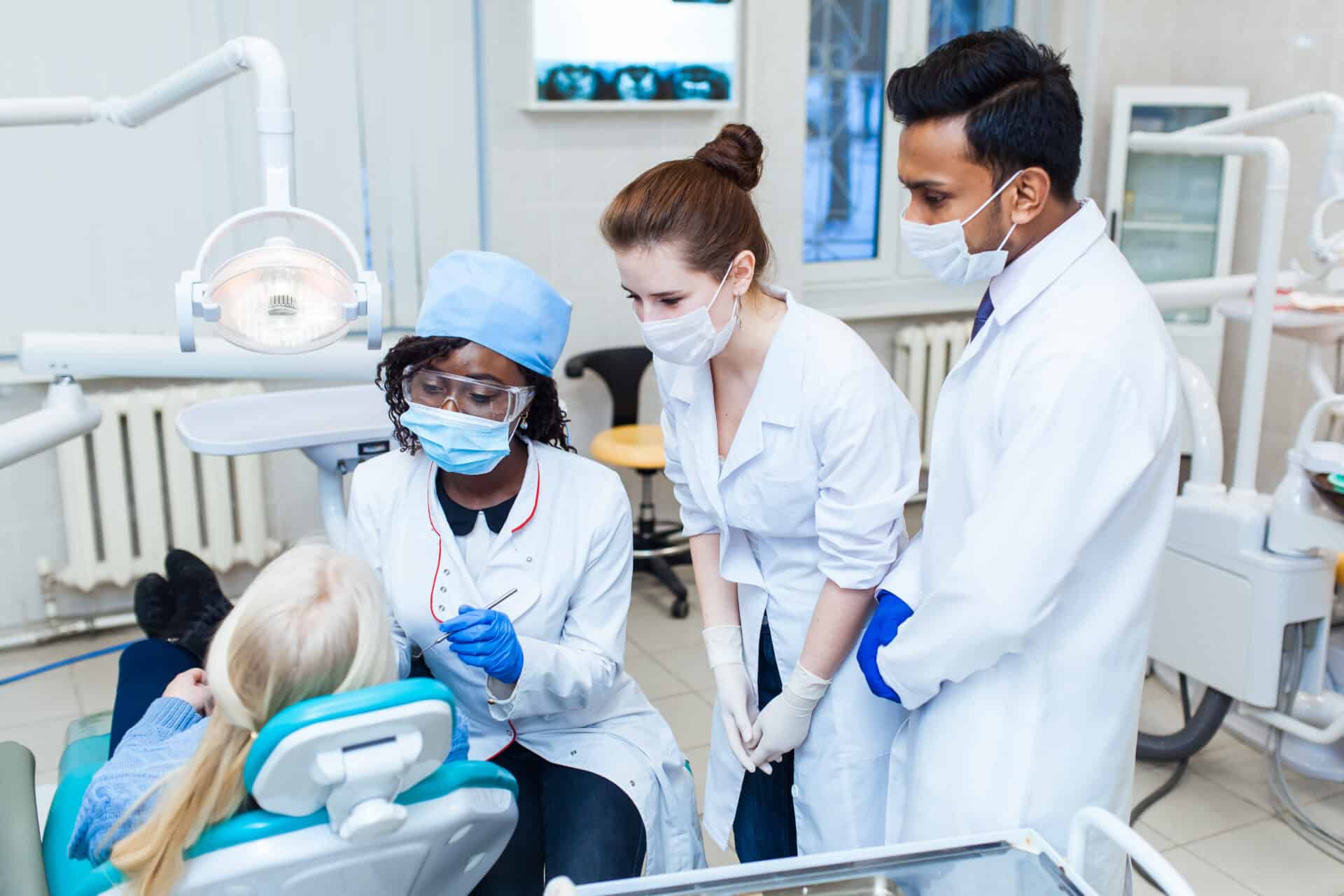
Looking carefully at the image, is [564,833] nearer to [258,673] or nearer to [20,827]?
[258,673]

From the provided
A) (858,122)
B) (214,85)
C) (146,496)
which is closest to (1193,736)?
(214,85)

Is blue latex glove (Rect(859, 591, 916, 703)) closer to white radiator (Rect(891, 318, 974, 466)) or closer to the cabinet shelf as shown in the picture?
white radiator (Rect(891, 318, 974, 466))

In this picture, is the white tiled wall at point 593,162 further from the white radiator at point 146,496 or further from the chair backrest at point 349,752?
the chair backrest at point 349,752

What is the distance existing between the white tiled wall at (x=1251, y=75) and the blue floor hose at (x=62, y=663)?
366 cm

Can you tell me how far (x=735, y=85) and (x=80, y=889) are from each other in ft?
10.1

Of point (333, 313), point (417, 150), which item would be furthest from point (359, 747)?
point (417, 150)

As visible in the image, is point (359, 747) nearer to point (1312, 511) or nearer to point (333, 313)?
point (333, 313)

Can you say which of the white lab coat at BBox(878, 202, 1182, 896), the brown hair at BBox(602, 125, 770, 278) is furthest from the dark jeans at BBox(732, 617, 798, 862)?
the brown hair at BBox(602, 125, 770, 278)

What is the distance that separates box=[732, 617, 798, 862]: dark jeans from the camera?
161 cm

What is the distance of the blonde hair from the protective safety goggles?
38 centimetres

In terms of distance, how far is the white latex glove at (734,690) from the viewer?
1555 millimetres

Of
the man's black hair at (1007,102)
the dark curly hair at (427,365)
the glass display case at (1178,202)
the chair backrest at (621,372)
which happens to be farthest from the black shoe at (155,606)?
the glass display case at (1178,202)

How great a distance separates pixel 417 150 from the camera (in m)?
3.35

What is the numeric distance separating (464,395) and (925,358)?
2.97m
